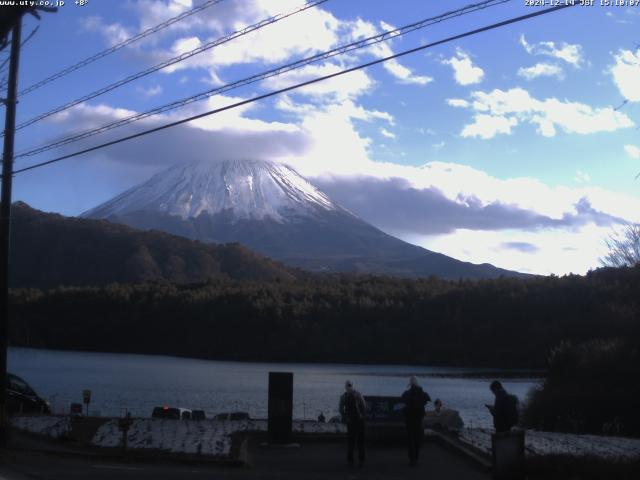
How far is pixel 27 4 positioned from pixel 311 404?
34.8 m

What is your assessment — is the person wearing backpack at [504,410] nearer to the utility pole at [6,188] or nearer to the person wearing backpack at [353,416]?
the person wearing backpack at [353,416]

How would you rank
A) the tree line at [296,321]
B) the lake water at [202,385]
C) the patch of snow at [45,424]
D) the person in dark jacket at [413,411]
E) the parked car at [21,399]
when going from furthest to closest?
the tree line at [296,321] < the lake water at [202,385] < the parked car at [21,399] < the patch of snow at [45,424] < the person in dark jacket at [413,411]

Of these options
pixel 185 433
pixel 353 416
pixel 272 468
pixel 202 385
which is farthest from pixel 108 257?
pixel 353 416

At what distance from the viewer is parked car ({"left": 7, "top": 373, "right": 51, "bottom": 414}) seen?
27591mm

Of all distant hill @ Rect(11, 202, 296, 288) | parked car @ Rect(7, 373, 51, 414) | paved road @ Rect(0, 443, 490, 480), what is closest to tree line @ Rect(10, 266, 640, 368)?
distant hill @ Rect(11, 202, 296, 288)

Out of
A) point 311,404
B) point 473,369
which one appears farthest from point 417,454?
point 473,369

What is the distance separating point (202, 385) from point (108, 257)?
299 feet

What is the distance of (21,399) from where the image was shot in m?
27.9

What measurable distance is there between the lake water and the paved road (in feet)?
64.7

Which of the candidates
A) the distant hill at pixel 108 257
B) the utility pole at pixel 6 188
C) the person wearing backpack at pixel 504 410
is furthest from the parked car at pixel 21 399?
the distant hill at pixel 108 257

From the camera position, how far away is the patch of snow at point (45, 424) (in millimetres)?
19312

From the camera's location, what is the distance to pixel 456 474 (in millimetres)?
13891

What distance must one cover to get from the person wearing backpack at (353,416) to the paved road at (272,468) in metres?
0.36

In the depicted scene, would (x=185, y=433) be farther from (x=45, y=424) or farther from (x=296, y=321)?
(x=296, y=321)
